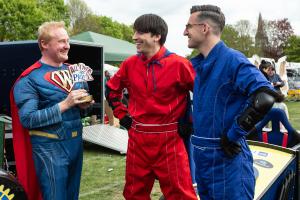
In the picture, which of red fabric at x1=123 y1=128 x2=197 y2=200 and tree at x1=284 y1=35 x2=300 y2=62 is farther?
tree at x1=284 y1=35 x2=300 y2=62

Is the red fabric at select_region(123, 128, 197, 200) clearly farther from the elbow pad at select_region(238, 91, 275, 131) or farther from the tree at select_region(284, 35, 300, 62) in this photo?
the tree at select_region(284, 35, 300, 62)

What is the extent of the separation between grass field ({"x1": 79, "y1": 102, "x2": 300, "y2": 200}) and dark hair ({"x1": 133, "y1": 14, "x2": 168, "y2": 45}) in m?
2.28

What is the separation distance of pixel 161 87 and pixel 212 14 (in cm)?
73

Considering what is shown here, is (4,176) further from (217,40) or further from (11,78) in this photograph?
(11,78)

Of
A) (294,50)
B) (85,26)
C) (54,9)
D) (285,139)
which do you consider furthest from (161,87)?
(85,26)

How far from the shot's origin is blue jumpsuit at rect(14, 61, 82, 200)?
2799 mm

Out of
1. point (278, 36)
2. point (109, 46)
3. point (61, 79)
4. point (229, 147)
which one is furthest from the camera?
point (278, 36)

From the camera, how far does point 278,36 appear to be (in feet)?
195

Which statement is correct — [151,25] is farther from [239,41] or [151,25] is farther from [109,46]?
[239,41]

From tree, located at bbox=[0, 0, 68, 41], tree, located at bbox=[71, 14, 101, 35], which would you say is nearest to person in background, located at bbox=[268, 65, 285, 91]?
tree, located at bbox=[0, 0, 68, 41]

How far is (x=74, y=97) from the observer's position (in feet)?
9.22

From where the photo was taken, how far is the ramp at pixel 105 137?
7543 mm

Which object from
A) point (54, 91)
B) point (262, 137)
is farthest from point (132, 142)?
point (262, 137)

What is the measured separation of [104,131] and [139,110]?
15.8ft
